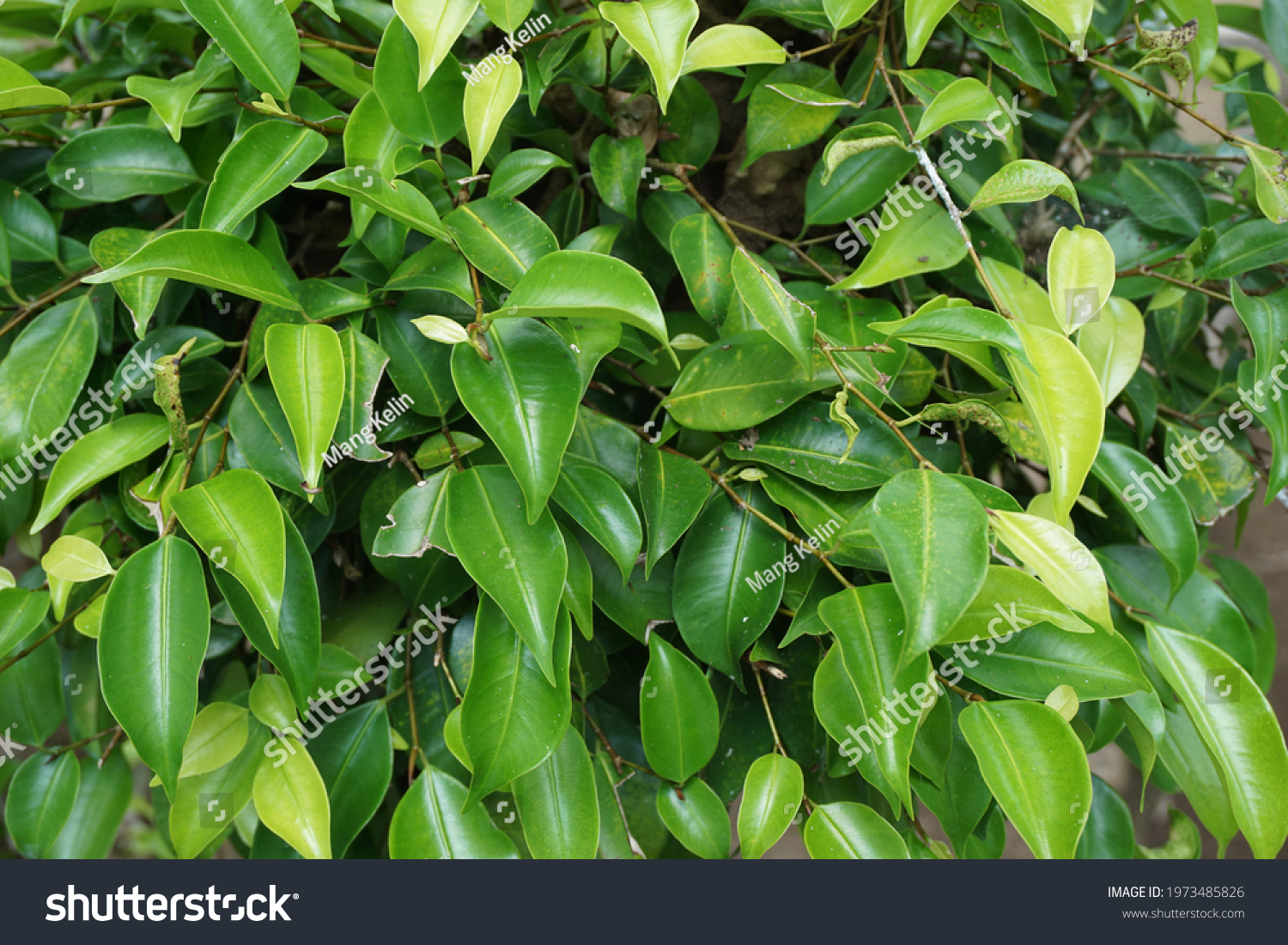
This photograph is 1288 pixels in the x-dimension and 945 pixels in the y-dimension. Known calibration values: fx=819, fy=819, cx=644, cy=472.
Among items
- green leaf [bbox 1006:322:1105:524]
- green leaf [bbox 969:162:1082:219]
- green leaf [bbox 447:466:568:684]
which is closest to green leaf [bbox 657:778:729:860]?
green leaf [bbox 447:466:568:684]

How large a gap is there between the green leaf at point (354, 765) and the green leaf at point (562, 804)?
88mm

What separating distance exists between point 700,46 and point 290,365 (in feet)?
0.87

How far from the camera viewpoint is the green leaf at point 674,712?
0.43 m

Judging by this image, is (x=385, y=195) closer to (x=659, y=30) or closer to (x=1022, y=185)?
(x=659, y=30)

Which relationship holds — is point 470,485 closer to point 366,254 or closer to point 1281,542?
point 366,254

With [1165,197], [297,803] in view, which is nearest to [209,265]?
[297,803]

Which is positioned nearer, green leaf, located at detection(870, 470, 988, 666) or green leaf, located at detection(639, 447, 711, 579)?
green leaf, located at detection(870, 470, 988, 666)

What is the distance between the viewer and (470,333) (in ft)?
1.25

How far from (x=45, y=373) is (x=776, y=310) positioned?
0.41 metres

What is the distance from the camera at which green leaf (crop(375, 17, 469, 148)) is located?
1.38ft

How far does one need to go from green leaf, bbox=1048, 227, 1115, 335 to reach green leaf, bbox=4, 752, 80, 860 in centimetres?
63

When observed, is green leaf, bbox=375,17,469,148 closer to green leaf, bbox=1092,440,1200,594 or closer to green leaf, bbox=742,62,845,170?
green leaf, bbox=742,62,845,170

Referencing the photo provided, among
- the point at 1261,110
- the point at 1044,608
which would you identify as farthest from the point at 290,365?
the point at 1261,110

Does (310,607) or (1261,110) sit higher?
(1261,110)
